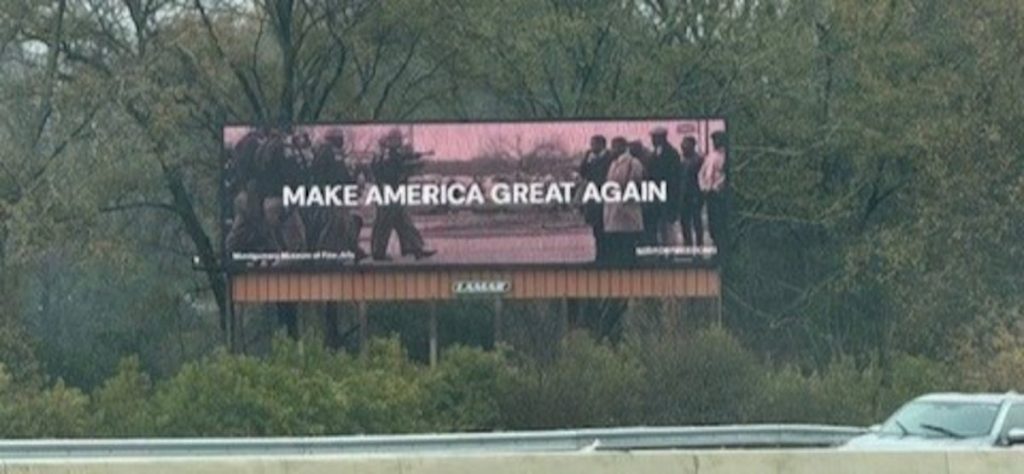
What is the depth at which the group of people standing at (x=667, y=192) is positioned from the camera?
41.9 meters

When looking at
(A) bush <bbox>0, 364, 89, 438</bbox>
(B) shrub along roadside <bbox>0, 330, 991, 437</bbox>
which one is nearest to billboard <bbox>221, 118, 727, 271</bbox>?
(B) shrub along roadside <bbox>0, 330, 991, 437</bbox>

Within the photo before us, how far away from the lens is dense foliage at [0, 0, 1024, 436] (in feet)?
152

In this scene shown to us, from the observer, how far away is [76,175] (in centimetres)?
4625

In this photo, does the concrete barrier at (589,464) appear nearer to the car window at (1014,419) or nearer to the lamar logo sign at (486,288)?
the car window at (1014,419)

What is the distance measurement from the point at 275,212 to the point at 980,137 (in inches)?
611

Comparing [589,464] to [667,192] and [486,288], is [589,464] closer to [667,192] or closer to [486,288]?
[486,288]

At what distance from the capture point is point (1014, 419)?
2506 cm

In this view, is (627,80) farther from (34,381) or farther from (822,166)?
(34,381)

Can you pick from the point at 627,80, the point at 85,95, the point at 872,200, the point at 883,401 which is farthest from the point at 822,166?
the point at 85,95

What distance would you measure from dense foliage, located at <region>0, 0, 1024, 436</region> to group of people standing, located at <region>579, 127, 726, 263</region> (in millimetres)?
1738

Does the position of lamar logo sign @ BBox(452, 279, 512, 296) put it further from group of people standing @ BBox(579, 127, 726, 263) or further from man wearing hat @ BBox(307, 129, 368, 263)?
man wearing hat @ BBox(307, 129, 368, 263)

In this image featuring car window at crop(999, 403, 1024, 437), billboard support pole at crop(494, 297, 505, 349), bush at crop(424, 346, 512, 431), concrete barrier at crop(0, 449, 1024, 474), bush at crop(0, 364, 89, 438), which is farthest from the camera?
billboard support pole at crop(494, 297, 505, 349)

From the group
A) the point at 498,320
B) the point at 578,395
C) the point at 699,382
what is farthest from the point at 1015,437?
the point at 498,320

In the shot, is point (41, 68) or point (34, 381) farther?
point (41, 68)
